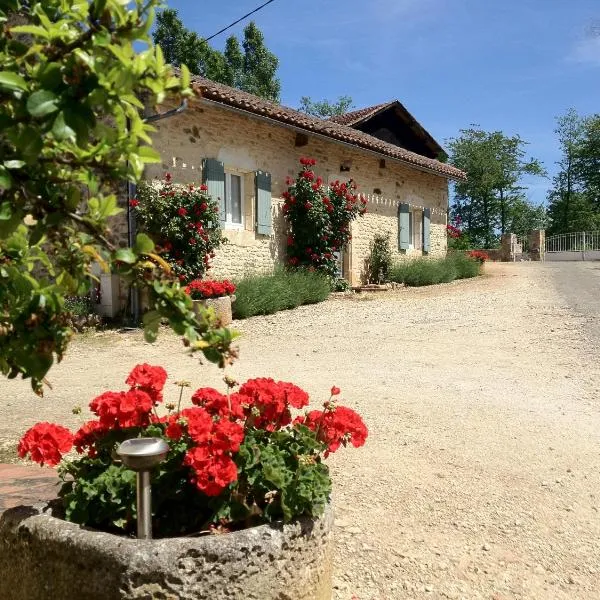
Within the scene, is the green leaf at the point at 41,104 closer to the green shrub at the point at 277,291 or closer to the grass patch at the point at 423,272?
the green shrub at the point at 277,291

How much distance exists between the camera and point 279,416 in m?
2.20

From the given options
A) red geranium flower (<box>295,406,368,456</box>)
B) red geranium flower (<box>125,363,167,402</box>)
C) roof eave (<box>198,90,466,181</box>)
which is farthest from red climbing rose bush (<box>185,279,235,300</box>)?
red geranium flower (<box>295,406,368,456</box>)

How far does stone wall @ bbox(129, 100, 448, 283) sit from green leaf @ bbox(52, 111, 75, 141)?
29.3 feet

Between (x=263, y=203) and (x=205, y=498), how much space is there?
979 cm

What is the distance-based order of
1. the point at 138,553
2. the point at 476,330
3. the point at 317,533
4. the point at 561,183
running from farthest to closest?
1. the point at 561,183
2. the point at 476,330
3. the point at 317,533
4. the point at 138,553

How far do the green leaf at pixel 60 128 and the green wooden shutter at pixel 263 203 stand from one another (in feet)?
34.5

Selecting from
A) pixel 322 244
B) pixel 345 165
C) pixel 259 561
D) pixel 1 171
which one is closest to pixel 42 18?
pixel 1 171

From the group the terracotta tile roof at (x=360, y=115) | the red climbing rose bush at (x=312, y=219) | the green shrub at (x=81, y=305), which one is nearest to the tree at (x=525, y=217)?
the terracotta tile roof at (x=360, y=115)

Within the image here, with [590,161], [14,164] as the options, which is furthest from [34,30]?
[590,161]

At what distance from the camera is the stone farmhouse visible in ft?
33.1

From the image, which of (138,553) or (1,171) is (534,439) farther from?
(1,171)

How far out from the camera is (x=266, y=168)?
38.3ft

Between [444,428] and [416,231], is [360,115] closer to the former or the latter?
[416,231]

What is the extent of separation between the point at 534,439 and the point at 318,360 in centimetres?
308
